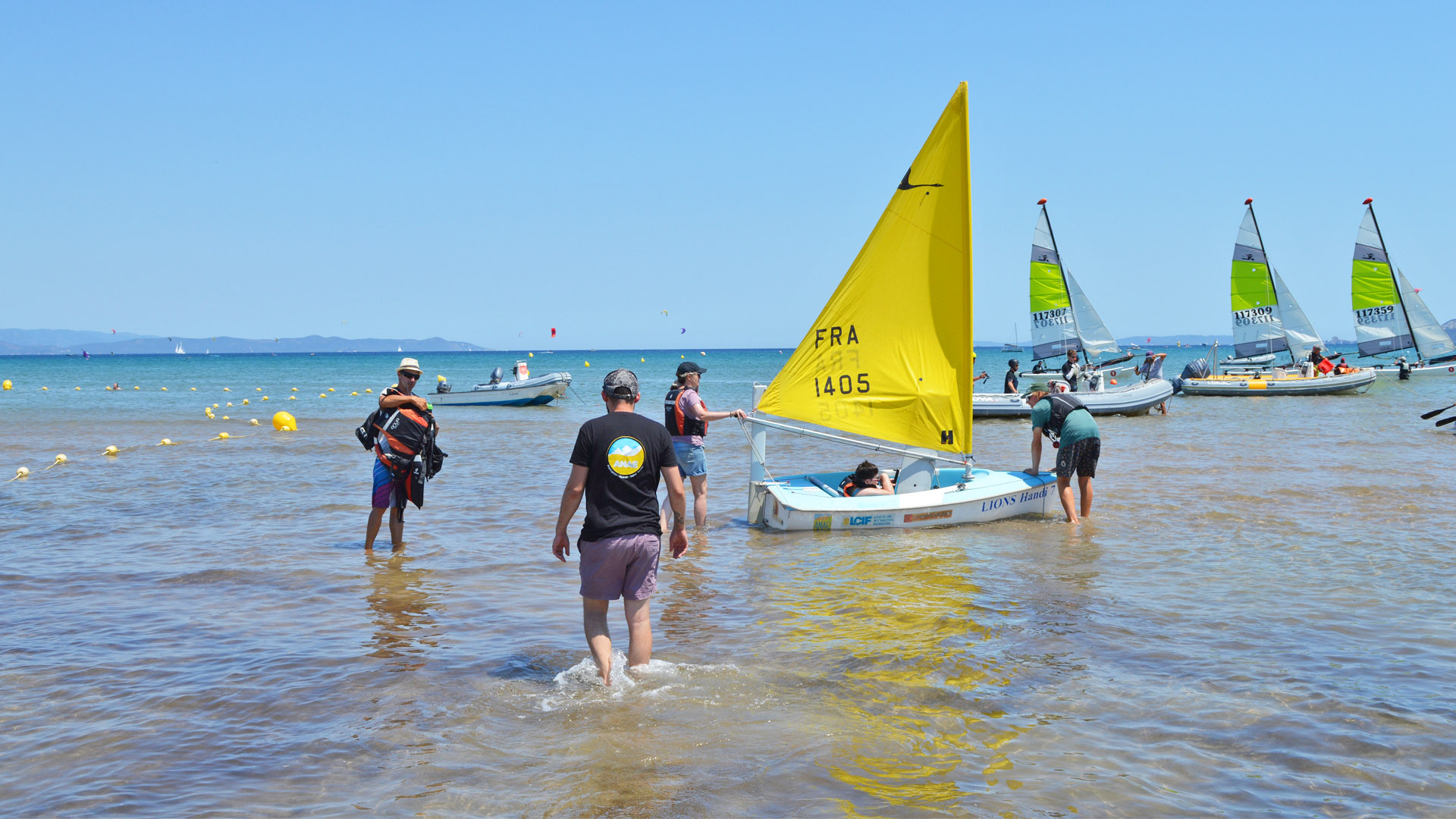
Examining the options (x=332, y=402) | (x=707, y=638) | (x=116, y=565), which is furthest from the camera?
(x=332, y=402)

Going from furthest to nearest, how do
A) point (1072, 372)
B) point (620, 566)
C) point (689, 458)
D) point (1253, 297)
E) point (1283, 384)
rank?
point (1253, 297)
point (1283, 384)
point (1072, 372)
point (689, 458)
point (620, 566)

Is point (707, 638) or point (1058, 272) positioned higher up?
point (1058, 272)

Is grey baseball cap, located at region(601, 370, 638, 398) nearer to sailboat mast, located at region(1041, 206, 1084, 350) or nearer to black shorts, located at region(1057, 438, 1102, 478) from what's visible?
black shorts, located at region(1057, 438, 1102, 478)

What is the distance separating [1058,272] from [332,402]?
29.8 m

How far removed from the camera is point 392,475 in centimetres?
922

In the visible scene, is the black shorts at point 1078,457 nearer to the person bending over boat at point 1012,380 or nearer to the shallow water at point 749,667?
the shallow water at point 749,667

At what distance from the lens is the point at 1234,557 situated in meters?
9.42

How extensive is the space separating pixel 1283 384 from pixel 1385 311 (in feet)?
39.4

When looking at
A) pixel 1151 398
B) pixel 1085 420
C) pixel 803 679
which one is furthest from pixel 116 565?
pixel 1151 398

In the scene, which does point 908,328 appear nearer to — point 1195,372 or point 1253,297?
point 1195,372

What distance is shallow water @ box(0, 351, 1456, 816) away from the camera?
446 centimetres

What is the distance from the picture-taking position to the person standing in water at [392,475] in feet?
29.1

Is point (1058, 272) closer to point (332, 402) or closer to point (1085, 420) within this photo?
point (1085, 420)

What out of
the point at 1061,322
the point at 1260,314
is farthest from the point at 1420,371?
the point at 1061,322
